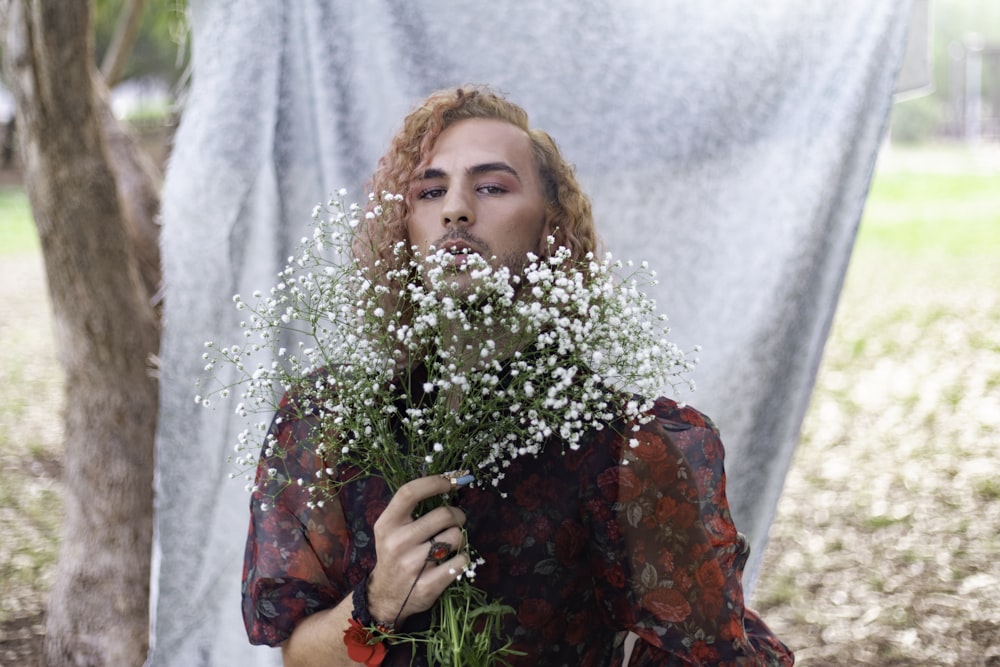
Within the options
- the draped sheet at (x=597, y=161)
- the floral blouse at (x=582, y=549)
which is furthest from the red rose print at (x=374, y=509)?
the draped sheet at (x=597, y=161)

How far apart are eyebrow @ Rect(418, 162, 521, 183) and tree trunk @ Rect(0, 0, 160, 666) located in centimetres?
173

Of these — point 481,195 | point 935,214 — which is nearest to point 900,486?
point 481,195

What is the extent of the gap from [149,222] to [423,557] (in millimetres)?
2378

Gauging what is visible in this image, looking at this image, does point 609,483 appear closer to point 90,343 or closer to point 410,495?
point 410,495

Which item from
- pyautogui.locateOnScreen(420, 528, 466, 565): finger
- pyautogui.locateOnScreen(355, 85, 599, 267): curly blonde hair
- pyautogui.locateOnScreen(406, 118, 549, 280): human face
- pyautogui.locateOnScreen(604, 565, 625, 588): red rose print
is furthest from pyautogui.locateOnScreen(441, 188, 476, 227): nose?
pyautogui.locateOnScreen(604, 565, 625, 588): red rose print

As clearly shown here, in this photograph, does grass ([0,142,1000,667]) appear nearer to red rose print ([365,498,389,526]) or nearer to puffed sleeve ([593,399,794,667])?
puffed sleeve ([593,399,794,667])

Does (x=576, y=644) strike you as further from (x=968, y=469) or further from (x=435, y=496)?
(x=968, y=469)

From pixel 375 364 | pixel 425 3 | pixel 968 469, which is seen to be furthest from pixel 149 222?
pixel 968 469

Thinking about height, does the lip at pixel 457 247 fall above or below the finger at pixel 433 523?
above

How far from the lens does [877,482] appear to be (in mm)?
5316

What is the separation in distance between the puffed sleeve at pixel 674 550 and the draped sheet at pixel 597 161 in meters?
1.07

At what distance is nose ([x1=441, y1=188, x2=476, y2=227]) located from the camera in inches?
71.2

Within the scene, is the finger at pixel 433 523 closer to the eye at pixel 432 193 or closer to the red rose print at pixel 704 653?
the red rose print at pixel 704 653

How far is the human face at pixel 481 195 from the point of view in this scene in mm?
1825
